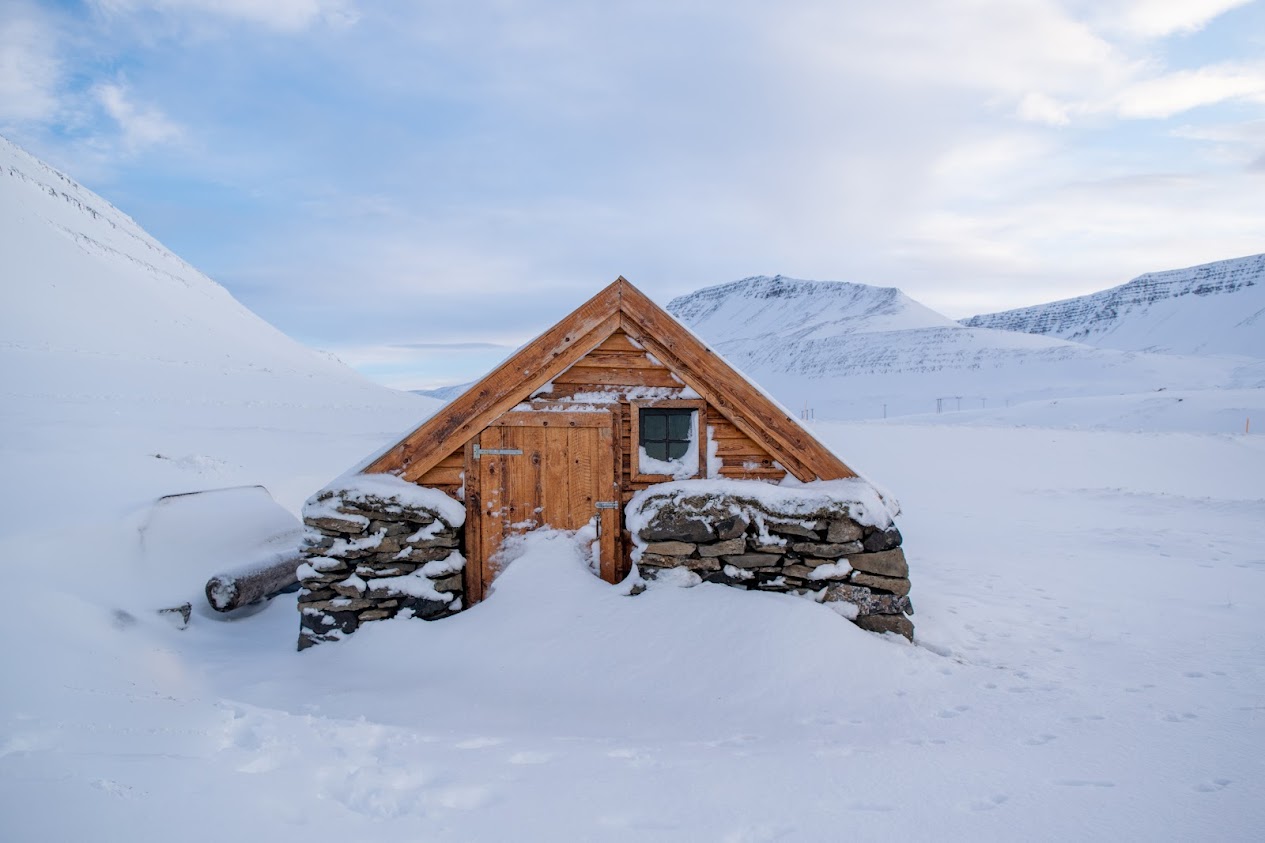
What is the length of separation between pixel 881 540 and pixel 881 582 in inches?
16.7

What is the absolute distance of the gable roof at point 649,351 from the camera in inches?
293

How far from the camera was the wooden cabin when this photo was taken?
7539 millimetres

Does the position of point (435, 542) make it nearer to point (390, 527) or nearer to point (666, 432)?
point (390, 527)

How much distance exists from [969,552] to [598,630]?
8670mm

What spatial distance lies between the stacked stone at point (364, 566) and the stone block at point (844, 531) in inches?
164

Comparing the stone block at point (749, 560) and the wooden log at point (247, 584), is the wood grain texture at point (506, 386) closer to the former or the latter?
the wooden log at point (247, 584)

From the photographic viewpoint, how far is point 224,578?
770 cm

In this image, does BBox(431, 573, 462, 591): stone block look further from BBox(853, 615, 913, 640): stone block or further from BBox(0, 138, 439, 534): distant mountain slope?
BBox(0, 138, 439, 534): distant mountain slope

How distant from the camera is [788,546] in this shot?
23.0 feet

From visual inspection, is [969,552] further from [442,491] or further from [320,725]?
[320,725]

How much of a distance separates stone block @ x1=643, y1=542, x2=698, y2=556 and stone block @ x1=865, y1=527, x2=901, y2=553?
1.79m

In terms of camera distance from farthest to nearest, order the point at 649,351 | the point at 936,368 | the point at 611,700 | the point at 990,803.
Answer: the point at 936,368 → the point at 649,351 → the point at 611,700 → the point at 990,803

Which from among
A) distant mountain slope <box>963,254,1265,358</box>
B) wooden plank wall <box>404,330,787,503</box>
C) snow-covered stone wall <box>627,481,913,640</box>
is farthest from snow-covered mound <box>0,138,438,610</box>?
distant mountain slope <box>963,254,1265,358</box>

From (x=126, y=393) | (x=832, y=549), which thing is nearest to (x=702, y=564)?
(x=832, y=549)
